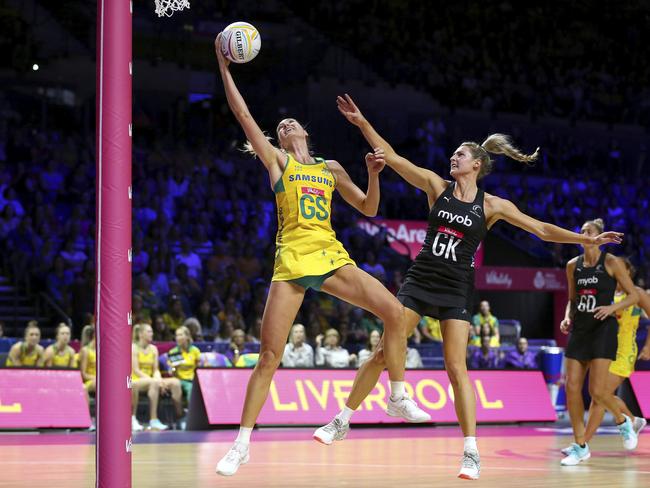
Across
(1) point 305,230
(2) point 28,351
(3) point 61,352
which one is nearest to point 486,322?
(3) point 61,352

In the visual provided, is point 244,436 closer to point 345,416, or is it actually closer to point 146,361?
point 345,416

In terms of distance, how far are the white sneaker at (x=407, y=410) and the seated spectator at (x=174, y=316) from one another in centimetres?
967

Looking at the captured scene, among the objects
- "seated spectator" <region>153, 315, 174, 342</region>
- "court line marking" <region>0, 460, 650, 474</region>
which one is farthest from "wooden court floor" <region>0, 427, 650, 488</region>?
"seated spectator" <region>153, 315, 174, 342</region>

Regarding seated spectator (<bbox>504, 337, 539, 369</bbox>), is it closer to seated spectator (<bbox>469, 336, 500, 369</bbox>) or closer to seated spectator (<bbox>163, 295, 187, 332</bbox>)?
seated spectator (<bbox>469, 336, 500, 369</bbox>)

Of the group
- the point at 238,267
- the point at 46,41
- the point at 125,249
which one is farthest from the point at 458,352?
the point at 46,41

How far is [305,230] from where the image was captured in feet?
23.6

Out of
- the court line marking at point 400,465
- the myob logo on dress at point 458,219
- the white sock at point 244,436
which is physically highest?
the myob logo on dress at point 458,219

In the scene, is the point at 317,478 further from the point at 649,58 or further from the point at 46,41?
the point at 649,58

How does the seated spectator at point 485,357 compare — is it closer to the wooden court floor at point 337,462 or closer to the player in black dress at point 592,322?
the wooden court floor at point 337,462

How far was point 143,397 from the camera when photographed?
1481cm

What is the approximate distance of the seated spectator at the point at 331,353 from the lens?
15969mm

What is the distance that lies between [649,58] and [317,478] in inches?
1044

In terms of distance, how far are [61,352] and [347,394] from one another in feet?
13.3

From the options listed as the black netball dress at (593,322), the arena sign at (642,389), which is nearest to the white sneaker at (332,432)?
the black netball dress at (593,322)
